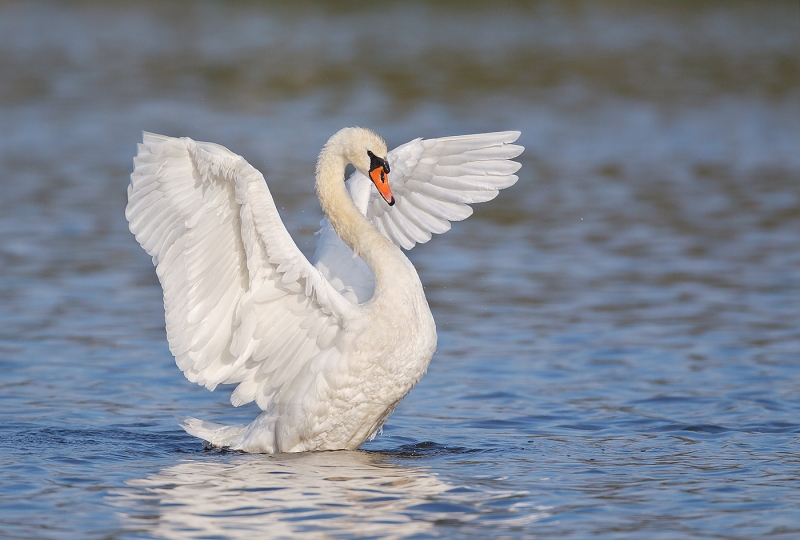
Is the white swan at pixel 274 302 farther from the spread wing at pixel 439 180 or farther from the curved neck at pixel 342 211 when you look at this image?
the spread wing at pixel 439 180

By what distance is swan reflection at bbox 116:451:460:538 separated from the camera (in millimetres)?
6500

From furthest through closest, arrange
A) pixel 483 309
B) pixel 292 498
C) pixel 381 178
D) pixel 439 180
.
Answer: pixel 483 309 → pixel 439 180 → pixel 381 178 → pixel 292 498

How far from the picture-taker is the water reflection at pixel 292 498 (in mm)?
6508

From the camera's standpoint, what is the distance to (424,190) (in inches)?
363

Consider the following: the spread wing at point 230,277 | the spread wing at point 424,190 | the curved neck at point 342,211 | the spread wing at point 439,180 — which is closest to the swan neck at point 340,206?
→ the curved neck at point 342,211

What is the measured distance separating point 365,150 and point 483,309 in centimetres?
447

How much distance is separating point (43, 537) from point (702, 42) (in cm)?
3055

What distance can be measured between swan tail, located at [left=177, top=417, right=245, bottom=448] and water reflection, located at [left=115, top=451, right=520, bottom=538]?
24 cm

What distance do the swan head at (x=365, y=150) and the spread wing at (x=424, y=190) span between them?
32.6 inches

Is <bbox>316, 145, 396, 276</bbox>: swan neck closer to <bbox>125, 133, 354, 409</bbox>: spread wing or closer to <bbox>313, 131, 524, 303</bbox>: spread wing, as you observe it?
<bbox>125, 133, 354, 409</bbox>: spread wing

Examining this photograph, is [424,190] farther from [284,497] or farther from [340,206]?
[284,497]

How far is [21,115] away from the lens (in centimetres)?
2322

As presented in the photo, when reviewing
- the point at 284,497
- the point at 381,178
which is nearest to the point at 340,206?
the point at 381,178

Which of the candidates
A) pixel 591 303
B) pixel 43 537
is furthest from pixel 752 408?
pixel 43 537
